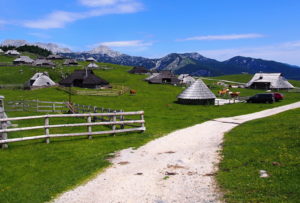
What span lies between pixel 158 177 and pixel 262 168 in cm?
407

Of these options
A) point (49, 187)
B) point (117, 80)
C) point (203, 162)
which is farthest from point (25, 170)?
point (117, 80)

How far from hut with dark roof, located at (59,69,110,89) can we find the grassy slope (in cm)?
6428

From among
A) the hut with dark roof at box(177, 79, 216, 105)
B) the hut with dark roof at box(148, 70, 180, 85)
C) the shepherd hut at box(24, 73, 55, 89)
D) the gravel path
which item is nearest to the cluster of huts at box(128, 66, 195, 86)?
the hut with dark roof at box(148, 70, 180, 85)

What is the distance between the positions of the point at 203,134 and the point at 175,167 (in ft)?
28.3

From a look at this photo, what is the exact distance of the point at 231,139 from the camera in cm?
1716

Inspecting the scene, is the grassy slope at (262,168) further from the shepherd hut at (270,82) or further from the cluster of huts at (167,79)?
the cluster of huts at (167,79)

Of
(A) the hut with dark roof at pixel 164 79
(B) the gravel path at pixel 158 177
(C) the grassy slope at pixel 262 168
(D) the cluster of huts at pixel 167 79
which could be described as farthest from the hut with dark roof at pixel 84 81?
(C) the grassy slope at pixel 262 168

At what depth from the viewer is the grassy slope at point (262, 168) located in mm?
8352

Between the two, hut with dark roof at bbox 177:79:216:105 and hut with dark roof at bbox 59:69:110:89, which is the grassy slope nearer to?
hut with dark roof at bbox 177:79:216:105

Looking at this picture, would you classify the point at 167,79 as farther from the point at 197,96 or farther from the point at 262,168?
the point at 262,168

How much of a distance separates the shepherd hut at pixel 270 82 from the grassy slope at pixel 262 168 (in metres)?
70.9

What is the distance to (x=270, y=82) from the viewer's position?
83.2m

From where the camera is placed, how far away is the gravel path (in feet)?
29.1

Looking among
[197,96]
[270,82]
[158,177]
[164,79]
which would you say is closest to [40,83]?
[164,79]
